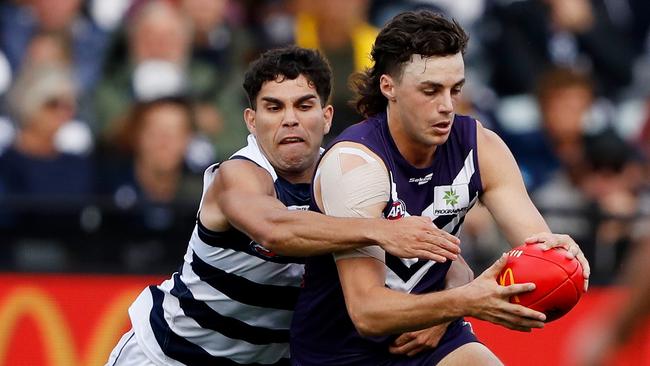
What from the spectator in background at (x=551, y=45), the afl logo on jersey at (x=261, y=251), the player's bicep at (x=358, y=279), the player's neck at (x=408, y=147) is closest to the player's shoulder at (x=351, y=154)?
the player's neck at (x=408, y=147)

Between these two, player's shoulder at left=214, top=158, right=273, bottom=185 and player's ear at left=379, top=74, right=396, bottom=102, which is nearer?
player's ear at left=379, top=74, right=396, bottom=102

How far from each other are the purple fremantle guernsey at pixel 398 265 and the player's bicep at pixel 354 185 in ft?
0.26

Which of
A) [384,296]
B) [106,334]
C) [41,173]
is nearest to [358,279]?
[384,296]

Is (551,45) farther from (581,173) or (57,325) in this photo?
(57,325)

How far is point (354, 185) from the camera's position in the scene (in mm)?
5117

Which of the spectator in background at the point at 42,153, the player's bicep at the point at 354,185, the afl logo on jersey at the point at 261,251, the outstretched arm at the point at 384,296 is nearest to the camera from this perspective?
the outstretched arm at the point at 384,296

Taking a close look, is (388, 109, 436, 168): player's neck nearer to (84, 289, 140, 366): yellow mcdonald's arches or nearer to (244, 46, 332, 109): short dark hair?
(244, 46, 332, 109): short dark hair

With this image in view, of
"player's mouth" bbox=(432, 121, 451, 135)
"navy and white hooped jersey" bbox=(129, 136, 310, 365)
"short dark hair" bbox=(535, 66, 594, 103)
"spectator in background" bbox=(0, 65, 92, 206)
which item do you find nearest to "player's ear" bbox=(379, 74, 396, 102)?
"player's mouth" bbox=(432, 121, 451, 135)

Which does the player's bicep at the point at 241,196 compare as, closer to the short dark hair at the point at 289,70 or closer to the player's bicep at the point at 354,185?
the player's bicep at the point at 354,185

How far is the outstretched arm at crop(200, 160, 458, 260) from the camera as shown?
16.0ft

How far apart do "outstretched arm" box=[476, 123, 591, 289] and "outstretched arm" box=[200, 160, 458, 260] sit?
2.09 ft

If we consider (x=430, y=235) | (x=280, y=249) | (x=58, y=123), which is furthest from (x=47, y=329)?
(x=430, y=235)

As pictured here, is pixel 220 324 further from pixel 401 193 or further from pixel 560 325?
pixel 560 325

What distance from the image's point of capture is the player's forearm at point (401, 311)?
482 centimetres
